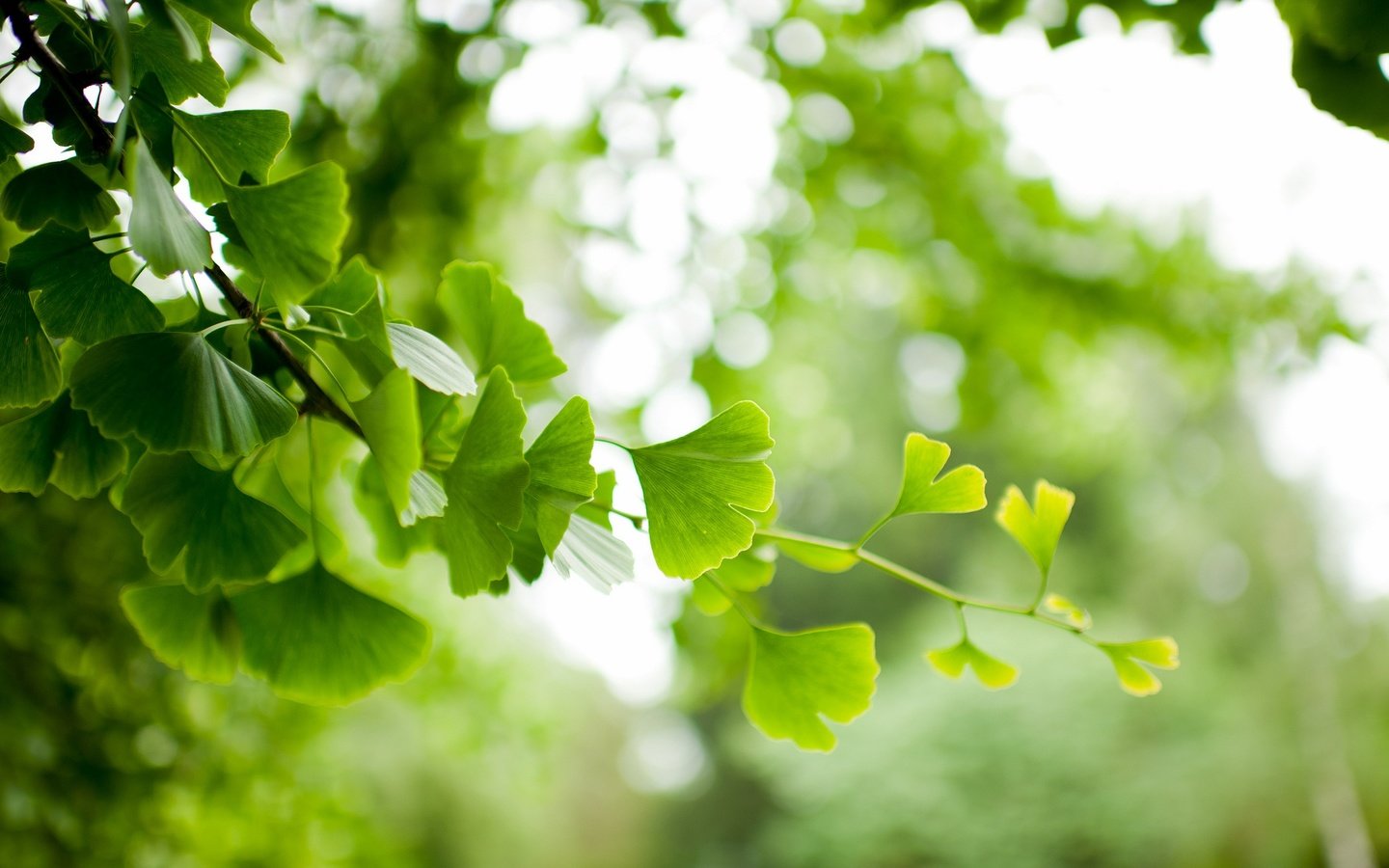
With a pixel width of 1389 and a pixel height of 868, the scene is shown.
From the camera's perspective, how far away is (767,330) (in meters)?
0.95

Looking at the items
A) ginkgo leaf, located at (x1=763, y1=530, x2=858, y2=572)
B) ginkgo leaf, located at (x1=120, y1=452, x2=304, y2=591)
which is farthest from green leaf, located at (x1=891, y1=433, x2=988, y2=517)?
ginkgo leaf, located at (x1=120, y1=452, x2=304, y2=591)

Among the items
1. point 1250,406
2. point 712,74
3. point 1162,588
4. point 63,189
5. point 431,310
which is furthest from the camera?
point 1162,588

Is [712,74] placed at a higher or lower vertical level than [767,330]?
higher

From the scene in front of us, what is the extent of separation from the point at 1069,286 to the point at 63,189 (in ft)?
2.78

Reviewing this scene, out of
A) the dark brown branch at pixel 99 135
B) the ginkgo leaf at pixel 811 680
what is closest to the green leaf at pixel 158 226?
the dark brown branch at pixel 99 135

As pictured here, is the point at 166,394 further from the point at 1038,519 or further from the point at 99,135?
the point at 1038,519

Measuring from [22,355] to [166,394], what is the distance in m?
0.04

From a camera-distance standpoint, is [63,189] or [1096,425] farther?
[1096,425]

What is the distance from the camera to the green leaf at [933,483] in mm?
170

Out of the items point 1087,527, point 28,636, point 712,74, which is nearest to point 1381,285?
point 712,74

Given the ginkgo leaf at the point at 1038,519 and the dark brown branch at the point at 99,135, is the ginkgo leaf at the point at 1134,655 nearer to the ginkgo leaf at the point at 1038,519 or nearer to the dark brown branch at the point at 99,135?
the ginkgo leaf at the point at 1038,519

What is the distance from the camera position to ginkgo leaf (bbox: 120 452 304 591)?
15cm

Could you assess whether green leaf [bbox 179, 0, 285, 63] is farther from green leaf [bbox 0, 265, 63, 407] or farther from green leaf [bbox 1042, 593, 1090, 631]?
green leaf [bbox 1042, 593, 1090, 631]

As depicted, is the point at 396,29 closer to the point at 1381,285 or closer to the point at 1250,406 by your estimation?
the point at 1381,285
